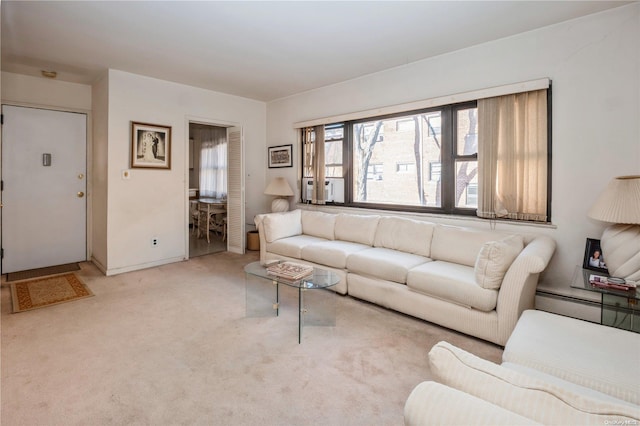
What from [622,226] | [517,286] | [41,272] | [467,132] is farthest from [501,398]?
[41,272]

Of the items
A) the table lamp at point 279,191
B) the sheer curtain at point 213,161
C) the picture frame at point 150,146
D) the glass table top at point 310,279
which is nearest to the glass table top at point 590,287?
the glass table top at point 310,279

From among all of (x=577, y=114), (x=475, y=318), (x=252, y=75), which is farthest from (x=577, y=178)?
(x=252, y=75)

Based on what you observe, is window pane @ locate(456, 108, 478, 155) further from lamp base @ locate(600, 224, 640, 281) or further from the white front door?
the white front door

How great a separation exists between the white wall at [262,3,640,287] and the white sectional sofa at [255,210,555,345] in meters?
0.36

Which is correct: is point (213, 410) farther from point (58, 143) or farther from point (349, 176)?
point (58, 143)

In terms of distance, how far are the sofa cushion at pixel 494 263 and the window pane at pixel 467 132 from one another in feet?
4.30

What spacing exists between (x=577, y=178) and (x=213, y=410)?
3216mm

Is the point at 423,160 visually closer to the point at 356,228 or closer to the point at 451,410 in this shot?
the point at 356,228

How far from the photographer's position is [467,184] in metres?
3.47

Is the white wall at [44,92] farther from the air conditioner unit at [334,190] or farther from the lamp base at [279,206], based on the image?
the air conditioner unit at [334,190]

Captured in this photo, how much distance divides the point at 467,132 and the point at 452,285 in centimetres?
173

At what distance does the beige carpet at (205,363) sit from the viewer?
1.74 meters

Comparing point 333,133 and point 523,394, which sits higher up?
point 333,133

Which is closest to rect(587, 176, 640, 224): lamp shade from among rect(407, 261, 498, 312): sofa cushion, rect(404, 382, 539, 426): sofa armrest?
rect(407, 261, 498, 312): sofa cushion
